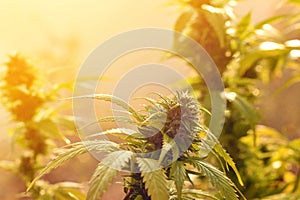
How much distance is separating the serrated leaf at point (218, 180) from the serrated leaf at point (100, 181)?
0.45 feet

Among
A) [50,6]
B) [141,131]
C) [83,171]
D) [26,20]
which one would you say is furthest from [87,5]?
[141,131]

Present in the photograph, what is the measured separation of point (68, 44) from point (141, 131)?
3.23 m

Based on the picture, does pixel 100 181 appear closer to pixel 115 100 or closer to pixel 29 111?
pixel 115 100

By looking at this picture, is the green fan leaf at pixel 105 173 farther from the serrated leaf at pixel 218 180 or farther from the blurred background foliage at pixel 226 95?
the blurred background foliage at pixel 226 95

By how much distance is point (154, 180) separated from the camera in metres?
0.59

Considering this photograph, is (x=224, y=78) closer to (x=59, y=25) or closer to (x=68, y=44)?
(x=68, y=44)

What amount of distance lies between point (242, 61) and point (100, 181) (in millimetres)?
859

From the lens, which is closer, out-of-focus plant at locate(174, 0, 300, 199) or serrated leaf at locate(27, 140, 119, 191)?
serrated leaf at locate(27, 140, 119, 191)

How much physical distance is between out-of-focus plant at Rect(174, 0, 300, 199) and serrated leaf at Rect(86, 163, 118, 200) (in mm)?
666

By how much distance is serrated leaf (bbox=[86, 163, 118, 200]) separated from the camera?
0.56 m

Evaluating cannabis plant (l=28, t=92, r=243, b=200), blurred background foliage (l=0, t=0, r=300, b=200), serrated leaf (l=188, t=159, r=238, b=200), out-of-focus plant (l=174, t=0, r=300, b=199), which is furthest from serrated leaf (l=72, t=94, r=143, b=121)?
out-of-focus plant (l=174, t=0, r=300, b=199)

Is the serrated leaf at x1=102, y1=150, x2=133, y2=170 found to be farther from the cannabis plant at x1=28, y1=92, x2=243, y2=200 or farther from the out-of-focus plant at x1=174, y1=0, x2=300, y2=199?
the out-of-focus plant at x1=174, y1=0, x2=300, y2=199

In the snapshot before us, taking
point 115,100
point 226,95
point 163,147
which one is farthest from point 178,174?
point 226,95

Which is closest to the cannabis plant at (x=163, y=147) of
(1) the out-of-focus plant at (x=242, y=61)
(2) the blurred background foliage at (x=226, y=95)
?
(2) the blurred background foliage at (x=226, y=95)
